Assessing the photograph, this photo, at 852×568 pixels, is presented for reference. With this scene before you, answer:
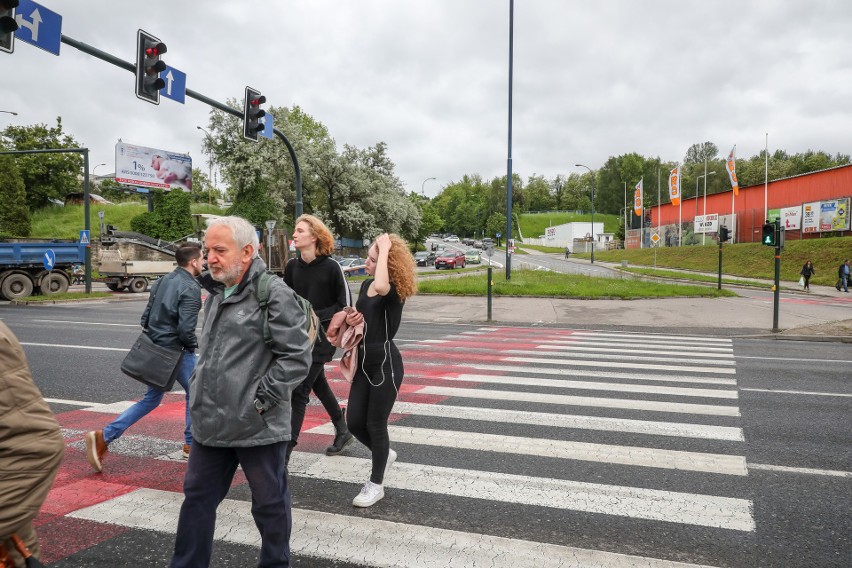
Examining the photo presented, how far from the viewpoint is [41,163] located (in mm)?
50531

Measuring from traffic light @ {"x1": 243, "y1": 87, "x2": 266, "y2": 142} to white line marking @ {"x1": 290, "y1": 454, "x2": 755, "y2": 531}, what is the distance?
11.0 metres

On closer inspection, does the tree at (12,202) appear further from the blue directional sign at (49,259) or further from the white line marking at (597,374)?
the white line marking at (597,374)

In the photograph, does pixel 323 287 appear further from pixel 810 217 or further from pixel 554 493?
pixel 810 217

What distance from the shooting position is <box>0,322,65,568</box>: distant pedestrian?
1.87 metres

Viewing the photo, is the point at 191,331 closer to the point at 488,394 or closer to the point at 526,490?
the point at 526,490

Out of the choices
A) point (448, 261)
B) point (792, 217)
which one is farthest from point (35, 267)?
point (792, 217)

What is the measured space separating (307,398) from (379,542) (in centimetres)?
146

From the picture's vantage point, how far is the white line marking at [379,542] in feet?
10.2

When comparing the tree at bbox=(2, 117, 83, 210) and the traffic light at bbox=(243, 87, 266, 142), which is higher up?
the tree at bbox=(2, 117, 83, 210)

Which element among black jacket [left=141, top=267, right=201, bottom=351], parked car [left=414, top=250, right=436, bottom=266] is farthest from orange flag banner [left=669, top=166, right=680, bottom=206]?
black jacket [left=141, top=267, right=201, bottom=351]

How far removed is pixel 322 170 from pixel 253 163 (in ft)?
20.9

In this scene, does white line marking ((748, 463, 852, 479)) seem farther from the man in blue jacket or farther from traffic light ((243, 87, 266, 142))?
traffic light ((243, 87, 266, 142))

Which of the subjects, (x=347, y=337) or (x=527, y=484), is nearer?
(x=347, y=337)

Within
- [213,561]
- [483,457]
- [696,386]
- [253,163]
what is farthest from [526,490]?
[253,163]
